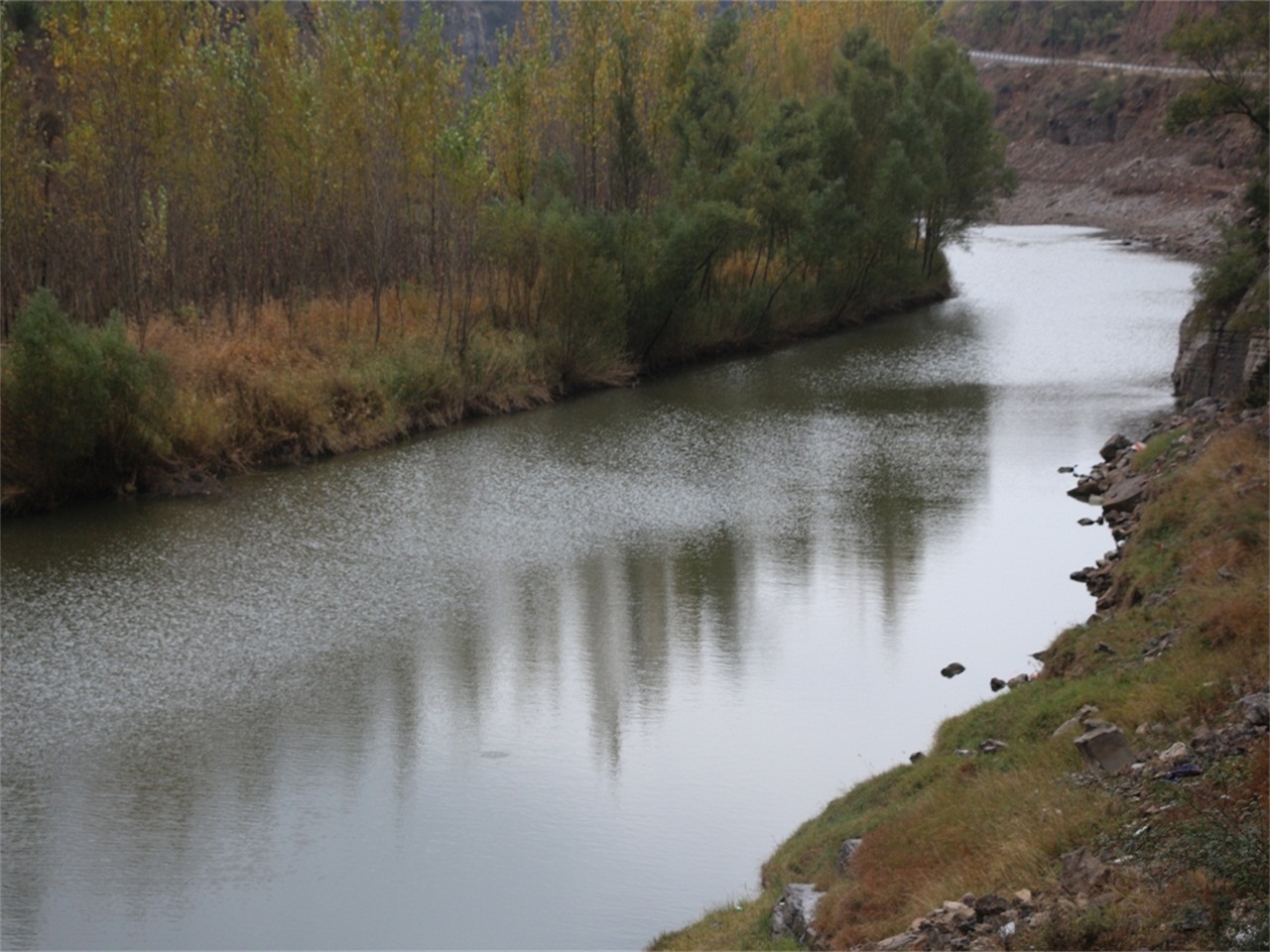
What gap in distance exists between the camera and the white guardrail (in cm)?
7502

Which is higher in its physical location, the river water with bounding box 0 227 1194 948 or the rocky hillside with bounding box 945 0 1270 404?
the rocky hillside with bounding box 945 0 1270 404

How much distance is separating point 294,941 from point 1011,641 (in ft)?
25.9

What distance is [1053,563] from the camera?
54.7ft

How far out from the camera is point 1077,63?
84.8 meters

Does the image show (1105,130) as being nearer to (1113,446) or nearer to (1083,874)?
(1113,446)

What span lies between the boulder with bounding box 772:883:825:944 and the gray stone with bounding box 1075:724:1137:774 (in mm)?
1675

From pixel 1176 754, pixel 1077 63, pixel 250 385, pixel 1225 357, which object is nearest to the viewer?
pixel 1176 754

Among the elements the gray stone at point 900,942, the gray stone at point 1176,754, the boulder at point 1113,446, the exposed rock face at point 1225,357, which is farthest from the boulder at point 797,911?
the boulder at point 1113,446

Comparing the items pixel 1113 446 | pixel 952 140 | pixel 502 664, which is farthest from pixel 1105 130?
pixel 502 664

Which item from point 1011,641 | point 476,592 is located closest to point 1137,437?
point 1011,641

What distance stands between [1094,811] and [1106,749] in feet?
2.29

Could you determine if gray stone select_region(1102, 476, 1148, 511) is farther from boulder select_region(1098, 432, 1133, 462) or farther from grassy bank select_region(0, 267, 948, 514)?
grassy bank select_region(0, 267, 948, 514)

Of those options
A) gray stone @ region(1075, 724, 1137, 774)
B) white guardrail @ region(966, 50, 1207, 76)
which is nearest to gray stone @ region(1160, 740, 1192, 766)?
gray stone @ region(1075, 724, 1137, 774)

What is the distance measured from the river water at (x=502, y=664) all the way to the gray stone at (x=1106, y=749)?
8.41 ft
